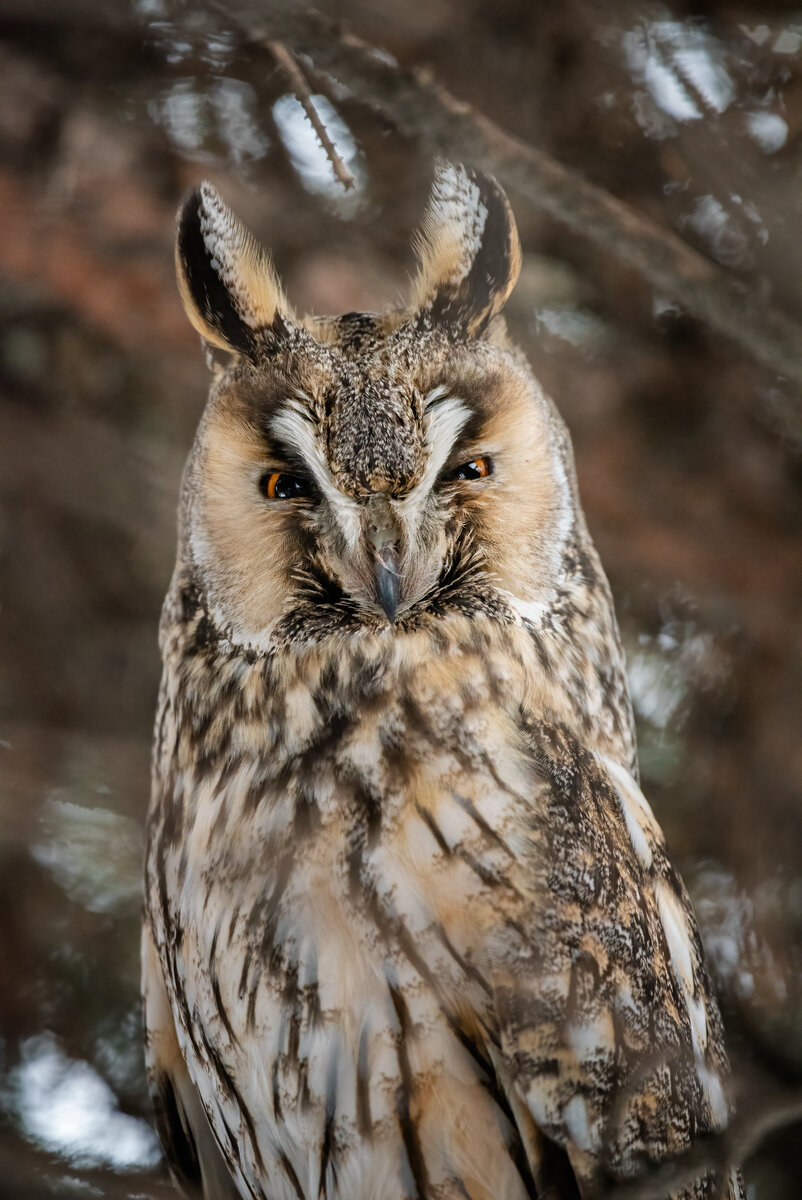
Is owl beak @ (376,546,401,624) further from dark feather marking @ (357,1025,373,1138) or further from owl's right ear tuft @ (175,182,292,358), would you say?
dark feather marking @ (357,1025,373,1138)

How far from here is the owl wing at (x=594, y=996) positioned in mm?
1199

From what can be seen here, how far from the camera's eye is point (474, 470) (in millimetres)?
1224

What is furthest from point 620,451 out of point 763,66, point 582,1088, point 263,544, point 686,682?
point 582,1088

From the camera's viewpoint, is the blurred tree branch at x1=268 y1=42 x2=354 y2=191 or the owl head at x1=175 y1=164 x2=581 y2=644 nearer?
the blurred tree branch at x1=268 y1=42 x2=354 y2=191

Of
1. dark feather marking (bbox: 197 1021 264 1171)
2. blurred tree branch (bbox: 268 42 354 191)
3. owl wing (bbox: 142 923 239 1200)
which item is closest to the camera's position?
blurred tree branch (bbox: 268 42 354 191)

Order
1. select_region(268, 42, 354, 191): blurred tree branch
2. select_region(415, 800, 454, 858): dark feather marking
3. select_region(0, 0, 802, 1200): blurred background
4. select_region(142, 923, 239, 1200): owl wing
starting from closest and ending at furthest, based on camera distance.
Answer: select_region(268, 42, 354, 191): blurred tree branch, select_region(415, 800, 454, 858): dark feather marking, select_region(142, 923, 239, 1200): owl wing, select_region(0, 0, 802, 1200): blurred background

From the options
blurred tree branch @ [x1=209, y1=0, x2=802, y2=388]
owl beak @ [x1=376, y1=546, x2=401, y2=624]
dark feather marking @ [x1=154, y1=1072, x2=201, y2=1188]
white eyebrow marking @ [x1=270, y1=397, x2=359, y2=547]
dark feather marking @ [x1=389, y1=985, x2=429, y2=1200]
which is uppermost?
blurred tree branch @ [x1=209, y1=0, x2=802, y2=388]

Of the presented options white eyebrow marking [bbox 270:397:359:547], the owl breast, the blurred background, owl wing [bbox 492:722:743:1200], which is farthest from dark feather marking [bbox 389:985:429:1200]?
the blurred background

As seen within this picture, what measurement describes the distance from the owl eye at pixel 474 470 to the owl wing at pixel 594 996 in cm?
32

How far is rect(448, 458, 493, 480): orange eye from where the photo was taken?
47.6 inches

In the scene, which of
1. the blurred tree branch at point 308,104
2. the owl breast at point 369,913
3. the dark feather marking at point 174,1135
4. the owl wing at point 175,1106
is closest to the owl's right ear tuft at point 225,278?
the blurred tree branch at point 308,104

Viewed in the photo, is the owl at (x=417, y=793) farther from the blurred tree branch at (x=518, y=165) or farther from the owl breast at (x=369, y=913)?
the blurred tree branch at (x=518, y=165)

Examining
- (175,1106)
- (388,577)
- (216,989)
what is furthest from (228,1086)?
(388,577)

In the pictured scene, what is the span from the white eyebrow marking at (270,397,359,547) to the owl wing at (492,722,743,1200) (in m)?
0.36
